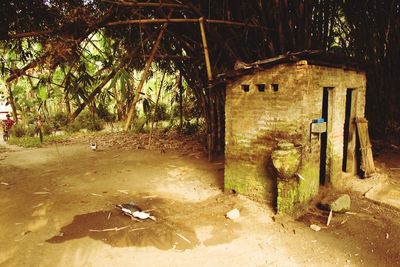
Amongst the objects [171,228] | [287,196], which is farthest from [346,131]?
[171,228]

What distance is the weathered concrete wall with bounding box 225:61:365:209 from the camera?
4367 millimetres

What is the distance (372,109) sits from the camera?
7.97 metres

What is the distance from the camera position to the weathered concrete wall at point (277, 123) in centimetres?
437

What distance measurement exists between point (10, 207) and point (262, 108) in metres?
4.44

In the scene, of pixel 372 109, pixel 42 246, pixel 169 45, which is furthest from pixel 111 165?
pixel 372 109

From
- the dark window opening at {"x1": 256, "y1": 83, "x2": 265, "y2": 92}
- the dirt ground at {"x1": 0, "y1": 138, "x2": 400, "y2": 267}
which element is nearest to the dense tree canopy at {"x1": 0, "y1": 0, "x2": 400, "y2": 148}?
the dark window opening at {"x1": 256, "y1": 83, "x2": 265, "y2": 92}

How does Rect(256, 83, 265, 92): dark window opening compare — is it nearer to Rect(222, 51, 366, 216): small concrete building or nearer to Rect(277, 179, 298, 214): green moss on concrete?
Rect(222, 51, 366, 216): small concrete building

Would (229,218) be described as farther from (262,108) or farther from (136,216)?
(262,108)

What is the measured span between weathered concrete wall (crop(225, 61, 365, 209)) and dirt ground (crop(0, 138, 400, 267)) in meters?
0.40

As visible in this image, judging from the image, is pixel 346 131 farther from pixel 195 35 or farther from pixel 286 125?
pixel 195 35

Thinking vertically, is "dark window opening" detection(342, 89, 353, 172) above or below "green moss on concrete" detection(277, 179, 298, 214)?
above

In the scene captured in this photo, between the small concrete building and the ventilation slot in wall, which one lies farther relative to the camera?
the ventilation slot in wall

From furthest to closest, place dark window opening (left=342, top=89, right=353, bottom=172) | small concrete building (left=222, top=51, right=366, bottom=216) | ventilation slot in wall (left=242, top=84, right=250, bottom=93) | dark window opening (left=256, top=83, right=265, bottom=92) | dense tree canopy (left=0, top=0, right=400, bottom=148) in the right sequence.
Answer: dark window opening (left=342, top=89, right=353, bottom=172) < ventilation slot in wall (left=242, top=84, right=250, bottom=93) < dark window opening (left=256, top=83, right=265, bottom=92) < small concrete building (left=222, top=51, right=366, bottom=216) < dense tree canopy (left=0, top=0, right=400, bottom=148)

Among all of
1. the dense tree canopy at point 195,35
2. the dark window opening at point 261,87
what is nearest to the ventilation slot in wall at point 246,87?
the dark window opening at point 261,87
